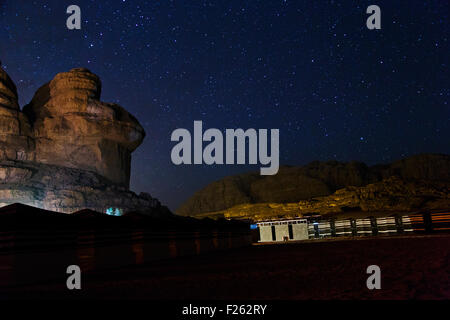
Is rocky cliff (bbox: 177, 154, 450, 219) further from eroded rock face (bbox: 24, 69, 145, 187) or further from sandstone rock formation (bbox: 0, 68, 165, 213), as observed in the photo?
eroded rock face (bbox: 24, 69, 145, 187)

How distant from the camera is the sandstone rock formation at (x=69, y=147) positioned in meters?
68.1

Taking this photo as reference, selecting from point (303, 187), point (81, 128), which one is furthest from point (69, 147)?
point (303, 187)

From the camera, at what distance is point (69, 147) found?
7912 cm

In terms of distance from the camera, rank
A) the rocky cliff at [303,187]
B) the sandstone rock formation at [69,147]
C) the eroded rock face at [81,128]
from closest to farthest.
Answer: the sandstone rock formation at [69,147], the eroded rock face at [81,128], the rocky cliff at [303,187]

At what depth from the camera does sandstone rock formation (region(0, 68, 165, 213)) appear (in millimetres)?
68062

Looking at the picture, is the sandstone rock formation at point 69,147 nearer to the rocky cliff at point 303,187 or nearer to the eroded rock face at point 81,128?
the eroded rock face at point 81,128

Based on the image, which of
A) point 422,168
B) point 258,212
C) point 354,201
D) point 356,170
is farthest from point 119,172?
point 422,168

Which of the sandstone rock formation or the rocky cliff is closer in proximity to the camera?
the sandstone rock formation

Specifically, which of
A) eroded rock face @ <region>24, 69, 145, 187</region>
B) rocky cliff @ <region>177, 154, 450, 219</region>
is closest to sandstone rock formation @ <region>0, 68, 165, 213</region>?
eroded rock face @ <region>24, 69, 145, 187</region>

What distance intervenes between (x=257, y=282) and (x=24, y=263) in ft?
19.4

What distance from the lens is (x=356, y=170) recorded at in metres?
146

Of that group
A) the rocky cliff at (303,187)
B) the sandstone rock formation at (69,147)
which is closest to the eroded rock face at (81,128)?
the sandstone rock formation at (69,147)
